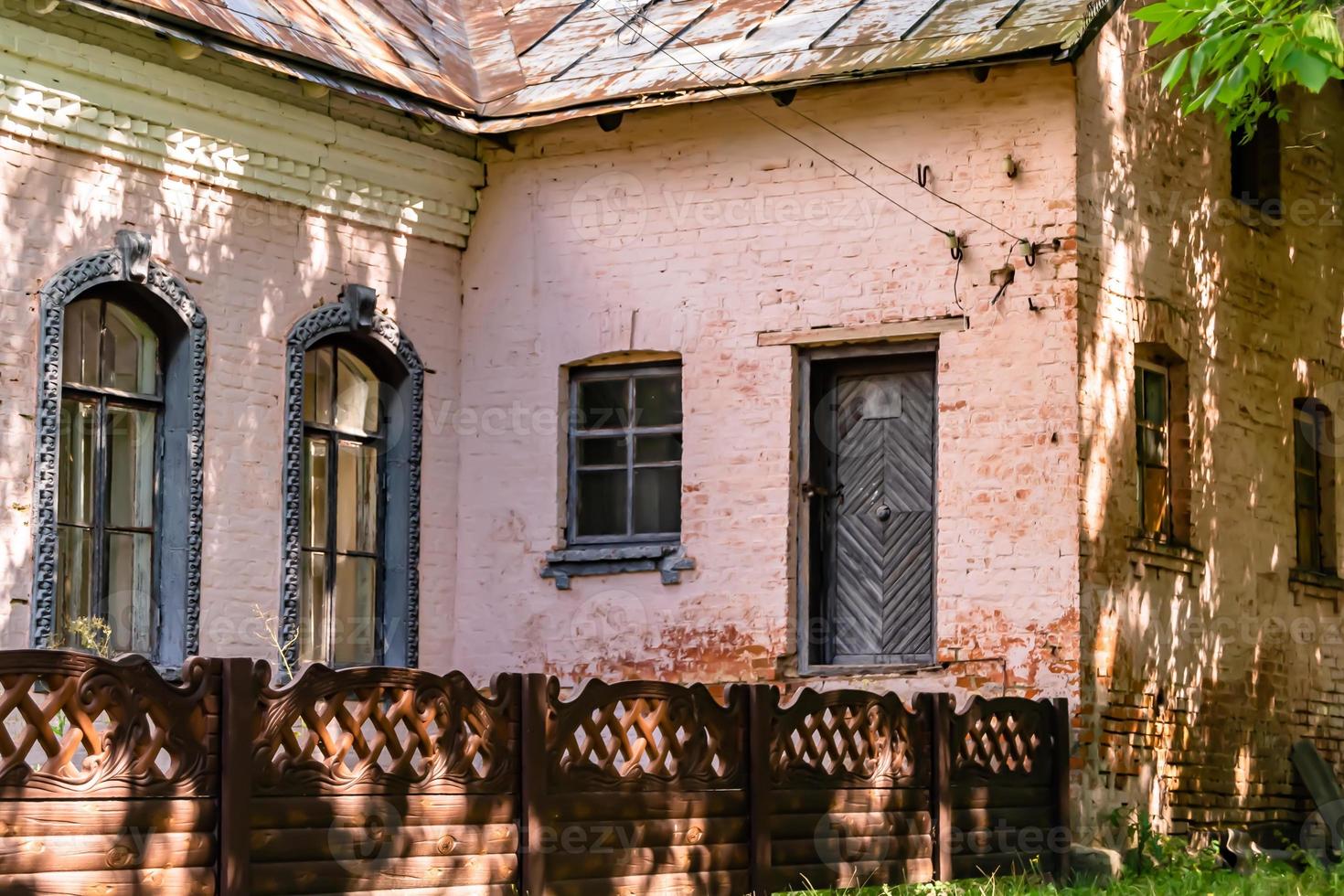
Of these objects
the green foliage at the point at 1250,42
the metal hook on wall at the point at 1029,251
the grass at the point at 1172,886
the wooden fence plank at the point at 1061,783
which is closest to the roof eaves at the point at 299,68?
the metal hook on wall at the point at 1029,251

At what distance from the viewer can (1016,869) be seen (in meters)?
10.9

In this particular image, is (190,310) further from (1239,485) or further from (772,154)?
(1239,485)

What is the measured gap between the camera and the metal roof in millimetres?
11766

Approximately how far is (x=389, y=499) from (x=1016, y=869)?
4.85 metres

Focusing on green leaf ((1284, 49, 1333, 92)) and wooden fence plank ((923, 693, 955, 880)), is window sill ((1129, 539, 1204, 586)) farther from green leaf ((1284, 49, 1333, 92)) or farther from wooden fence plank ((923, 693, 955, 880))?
green leaf ((1284, 49, 1333, 92))

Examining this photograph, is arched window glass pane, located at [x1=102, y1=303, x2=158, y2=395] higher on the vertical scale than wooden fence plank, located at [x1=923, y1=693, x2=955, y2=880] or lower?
higher

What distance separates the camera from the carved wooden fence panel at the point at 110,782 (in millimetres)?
6383

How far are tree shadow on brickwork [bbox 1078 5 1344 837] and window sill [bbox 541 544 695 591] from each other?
103 inches

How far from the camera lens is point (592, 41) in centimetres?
1386

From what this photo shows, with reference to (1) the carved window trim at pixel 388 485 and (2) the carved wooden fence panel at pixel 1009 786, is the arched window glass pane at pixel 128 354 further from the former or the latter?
(2) the carved wooden fence panel at pixel 1009 786

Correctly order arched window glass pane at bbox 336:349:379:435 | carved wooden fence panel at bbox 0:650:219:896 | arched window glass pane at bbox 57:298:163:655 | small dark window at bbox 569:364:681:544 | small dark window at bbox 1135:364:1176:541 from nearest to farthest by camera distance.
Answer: carved wooden fence panel at bbox 0:650:219:896 → arched window glass pane at bbox 57:298:163:655 → small dark window at bbox 1135:364:1176:541 → arched window glass pane at bbox 336:349:379:435 → small dark window at bbox 569:364:681:544

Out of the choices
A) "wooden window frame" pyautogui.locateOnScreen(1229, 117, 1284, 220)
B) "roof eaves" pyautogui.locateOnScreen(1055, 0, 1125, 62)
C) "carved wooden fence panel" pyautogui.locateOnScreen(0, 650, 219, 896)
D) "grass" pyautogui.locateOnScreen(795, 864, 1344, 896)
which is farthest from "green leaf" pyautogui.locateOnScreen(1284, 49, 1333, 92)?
"carved wooden fence panel" pyautogui.locateOnScreen(0, 650, 219, 896)

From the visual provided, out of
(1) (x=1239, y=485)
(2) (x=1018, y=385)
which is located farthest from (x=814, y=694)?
(1) (x=1239, y=485)

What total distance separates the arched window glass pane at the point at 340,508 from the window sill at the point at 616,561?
117cm
